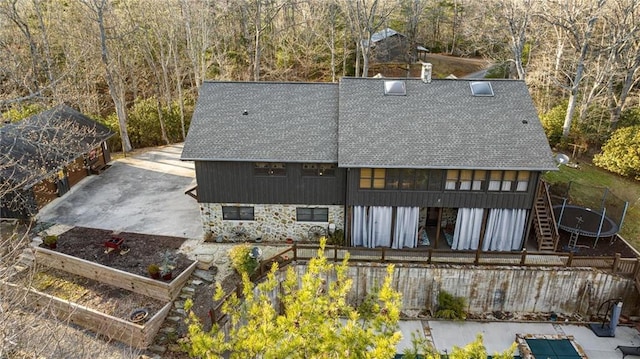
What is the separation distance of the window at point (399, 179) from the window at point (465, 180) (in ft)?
1.68

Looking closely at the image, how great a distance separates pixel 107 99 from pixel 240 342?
119ft

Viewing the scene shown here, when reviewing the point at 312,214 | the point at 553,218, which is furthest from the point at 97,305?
the point at 553,218

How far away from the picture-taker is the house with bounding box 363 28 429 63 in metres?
42.7

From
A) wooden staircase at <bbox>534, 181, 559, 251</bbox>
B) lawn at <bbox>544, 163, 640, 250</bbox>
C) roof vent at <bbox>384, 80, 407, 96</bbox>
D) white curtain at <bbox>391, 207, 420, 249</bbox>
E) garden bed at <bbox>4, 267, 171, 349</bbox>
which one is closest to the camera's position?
garden bed at <bbox>4, 267, 171, 349</bbox>

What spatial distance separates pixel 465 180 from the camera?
Answer: 57.4ft

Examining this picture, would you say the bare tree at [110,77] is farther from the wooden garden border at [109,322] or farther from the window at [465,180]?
the window at [465,180]

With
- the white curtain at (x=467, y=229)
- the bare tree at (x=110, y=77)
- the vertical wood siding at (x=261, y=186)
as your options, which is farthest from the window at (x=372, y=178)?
the bare tree at (x=110, y=77)

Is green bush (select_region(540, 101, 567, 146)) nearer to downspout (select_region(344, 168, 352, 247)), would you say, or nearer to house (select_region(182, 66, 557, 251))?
house (select_region(182, 66, 557, 251))

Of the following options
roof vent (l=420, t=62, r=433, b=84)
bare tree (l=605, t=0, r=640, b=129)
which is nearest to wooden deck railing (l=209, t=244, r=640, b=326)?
roof vent (l=420, t=62, r=433, b=84)

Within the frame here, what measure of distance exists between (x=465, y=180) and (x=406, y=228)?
3.23m

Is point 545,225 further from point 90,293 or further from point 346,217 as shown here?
point 90,293

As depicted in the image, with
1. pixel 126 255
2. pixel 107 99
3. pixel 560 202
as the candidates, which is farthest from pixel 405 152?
pixel 107 99

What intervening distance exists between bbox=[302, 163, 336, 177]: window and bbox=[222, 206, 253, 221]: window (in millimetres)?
3113

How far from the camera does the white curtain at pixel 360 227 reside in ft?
59.7
